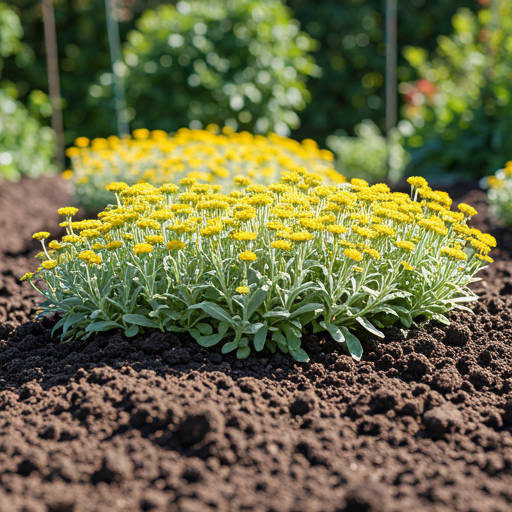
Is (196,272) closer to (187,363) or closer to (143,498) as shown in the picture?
(187,363)

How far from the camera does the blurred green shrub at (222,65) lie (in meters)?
8.02

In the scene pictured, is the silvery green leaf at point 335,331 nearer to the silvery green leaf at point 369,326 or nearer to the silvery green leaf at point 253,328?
the silvery green leaf at point 369,326

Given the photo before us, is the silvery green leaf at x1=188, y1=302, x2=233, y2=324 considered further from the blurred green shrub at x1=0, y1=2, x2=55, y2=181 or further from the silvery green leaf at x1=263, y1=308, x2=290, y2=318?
the blurred green shrub at x1=0, y1=2, x2=55, y2=181

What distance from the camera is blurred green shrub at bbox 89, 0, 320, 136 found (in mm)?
8016

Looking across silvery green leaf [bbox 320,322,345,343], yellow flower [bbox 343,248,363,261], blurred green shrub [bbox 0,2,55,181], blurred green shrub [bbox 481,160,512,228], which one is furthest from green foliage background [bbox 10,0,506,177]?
yellow flower [bbox 343,248,363,261]

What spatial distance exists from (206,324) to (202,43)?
616 cm

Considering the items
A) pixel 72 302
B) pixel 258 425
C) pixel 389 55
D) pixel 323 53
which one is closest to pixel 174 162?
pixel 72 302

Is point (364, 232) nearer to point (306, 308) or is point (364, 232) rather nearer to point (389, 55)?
point (306, 308)

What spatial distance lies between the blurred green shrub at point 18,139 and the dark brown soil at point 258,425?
18.4 ft

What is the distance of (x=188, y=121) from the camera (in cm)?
835

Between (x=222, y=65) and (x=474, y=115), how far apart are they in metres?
3.32

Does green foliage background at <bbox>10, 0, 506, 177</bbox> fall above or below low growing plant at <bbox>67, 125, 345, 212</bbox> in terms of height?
above

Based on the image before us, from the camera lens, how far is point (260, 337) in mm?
2600

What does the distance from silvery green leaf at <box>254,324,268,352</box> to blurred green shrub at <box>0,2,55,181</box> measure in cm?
615
